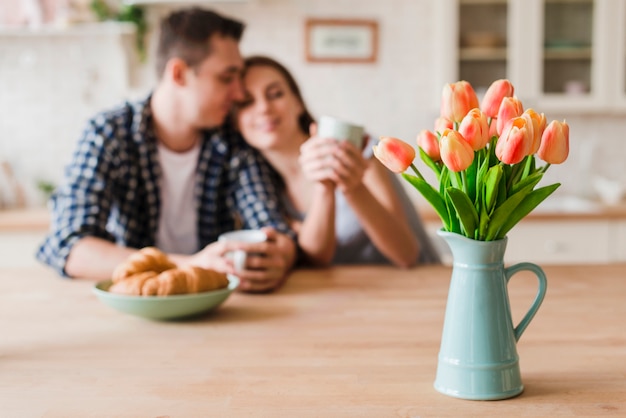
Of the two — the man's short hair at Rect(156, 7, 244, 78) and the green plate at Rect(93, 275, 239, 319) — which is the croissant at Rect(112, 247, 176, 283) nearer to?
the green plate at Rect(93, 275, 239, 319)

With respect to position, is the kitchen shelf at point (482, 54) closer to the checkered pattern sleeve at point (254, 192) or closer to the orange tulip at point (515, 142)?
the checkered pattern sleeve at point (254, 192)

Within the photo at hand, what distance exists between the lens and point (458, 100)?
93cm

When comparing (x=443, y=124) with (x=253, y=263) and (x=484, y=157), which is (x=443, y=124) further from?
(x=253, y=263)

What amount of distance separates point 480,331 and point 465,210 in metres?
0.16

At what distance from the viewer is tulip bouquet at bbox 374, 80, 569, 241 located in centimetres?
85

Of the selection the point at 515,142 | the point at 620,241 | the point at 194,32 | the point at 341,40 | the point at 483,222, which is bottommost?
the point at 620,241

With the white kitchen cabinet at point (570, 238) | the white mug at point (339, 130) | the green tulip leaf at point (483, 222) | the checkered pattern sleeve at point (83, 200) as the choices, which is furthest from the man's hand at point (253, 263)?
the white kitchen cabinet at point (570, 238)

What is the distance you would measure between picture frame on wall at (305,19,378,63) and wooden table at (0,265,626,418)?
230cm

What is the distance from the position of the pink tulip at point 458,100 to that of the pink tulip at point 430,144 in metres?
0.04

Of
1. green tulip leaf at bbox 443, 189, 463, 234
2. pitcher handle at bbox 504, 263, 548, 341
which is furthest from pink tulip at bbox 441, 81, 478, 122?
pitcher handle at bbox 504, 263, 548, 341

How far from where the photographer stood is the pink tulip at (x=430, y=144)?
0.93m

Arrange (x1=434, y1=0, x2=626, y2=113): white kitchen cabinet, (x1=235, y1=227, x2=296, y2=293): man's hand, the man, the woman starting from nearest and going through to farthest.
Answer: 1. (x1=235, y1=227, x2=296, y2=293): man's hand
2. the woman
3. the man
4. (x1=434, y1=0, x2=626, y2=113): white kitchen cabinet

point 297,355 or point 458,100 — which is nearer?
point 458,100

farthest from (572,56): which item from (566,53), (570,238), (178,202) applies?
(178,202)
